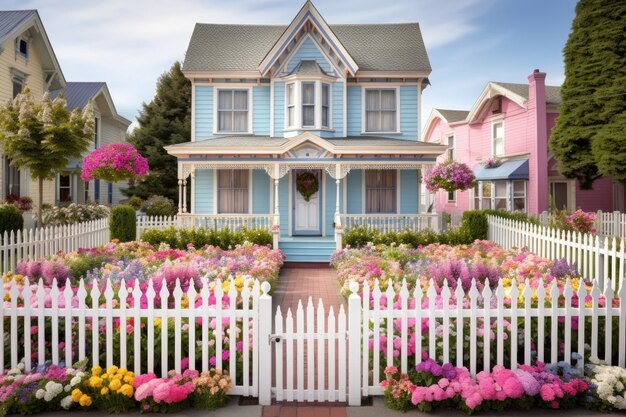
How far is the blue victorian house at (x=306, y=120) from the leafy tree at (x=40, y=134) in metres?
3.95

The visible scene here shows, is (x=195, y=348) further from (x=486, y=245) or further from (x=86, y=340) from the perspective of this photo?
(x=486, y=245)

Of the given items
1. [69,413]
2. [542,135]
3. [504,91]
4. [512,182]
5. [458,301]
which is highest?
[504,91]

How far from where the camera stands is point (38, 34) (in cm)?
2425

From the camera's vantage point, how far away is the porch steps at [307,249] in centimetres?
1720

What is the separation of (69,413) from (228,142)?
14.5 metres

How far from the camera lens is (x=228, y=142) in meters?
19.0

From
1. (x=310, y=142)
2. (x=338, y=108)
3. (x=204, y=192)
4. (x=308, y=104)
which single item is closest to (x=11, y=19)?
(x=204, y=192)

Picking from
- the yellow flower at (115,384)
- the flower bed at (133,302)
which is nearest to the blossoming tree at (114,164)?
the flower bed at (133,302)

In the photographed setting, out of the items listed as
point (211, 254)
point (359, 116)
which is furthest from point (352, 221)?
point (211, 254)

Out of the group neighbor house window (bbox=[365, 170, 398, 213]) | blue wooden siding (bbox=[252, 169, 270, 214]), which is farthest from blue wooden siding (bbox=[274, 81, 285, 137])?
neighbor house window (bbox=[365, 170, 398, 213])

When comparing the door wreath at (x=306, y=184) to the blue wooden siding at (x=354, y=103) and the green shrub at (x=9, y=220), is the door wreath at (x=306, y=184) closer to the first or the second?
the blue wooden siding at (x=354, y=103)

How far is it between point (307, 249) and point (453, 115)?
18.9 meters

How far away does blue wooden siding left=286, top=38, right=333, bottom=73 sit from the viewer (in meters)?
19.9

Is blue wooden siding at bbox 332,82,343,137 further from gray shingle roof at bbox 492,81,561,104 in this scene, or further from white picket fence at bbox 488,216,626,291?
gray shingle roof at bbox 492,81,561,104
